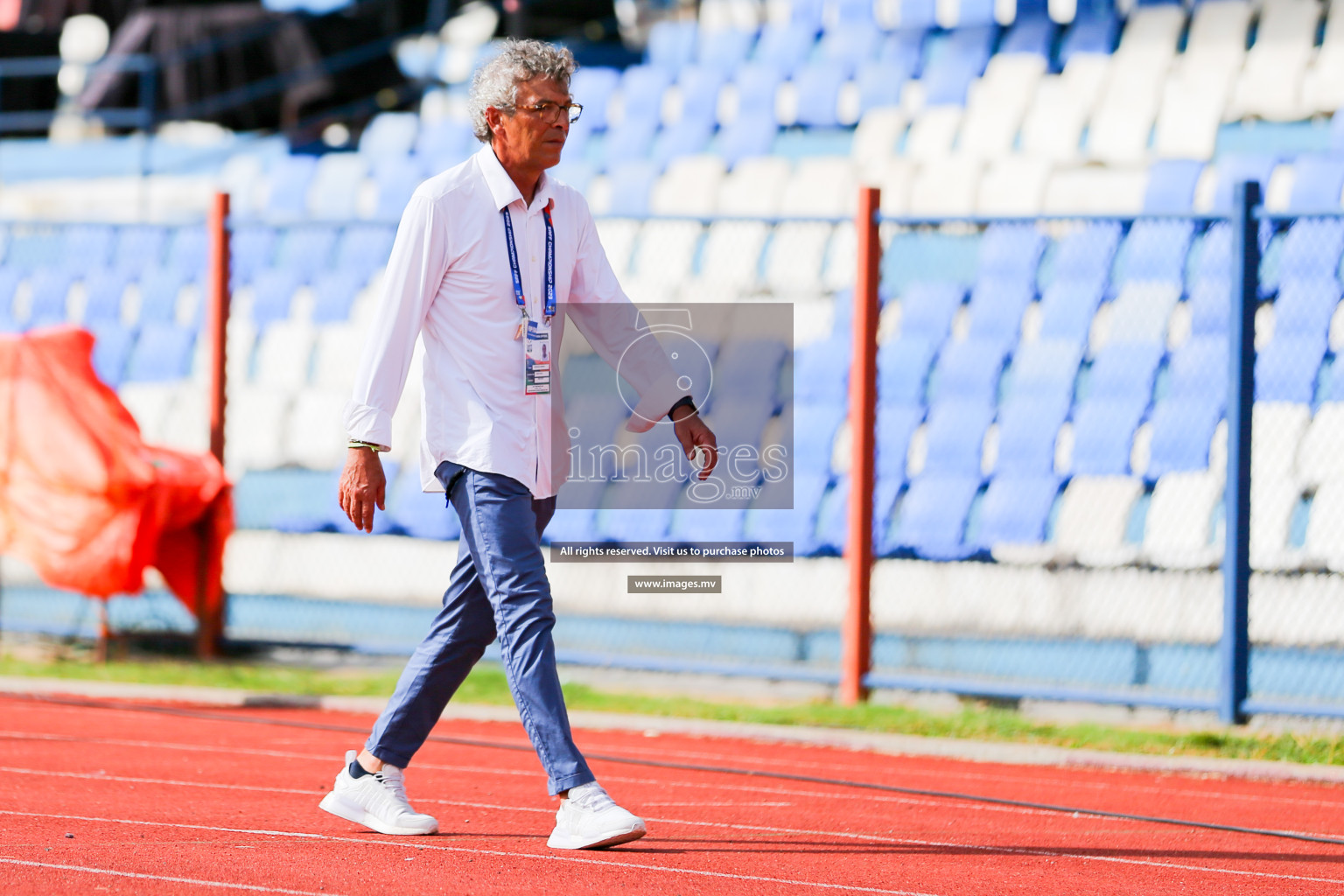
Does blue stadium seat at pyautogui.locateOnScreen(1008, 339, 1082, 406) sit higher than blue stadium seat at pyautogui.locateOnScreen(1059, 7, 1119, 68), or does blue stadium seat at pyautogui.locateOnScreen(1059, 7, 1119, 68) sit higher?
blue stadium seat at pyautogui.locateOnScreen(1059, 7, 1119, 68)

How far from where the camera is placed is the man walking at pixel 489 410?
14.4 ft

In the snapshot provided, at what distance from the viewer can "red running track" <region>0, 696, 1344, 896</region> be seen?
4.14 metres

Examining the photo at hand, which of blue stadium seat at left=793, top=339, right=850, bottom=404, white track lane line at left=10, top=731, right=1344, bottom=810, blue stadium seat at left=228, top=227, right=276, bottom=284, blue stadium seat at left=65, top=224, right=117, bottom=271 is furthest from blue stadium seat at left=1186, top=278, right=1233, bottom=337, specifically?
blue stadium seat at left=65, top=224, right=117, bottom=271

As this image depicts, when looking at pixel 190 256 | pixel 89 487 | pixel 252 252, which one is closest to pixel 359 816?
pixel 89 487

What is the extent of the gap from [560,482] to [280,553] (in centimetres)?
492

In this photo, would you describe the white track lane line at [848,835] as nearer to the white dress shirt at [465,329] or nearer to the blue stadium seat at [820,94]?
the white dress shirt at [465,329]

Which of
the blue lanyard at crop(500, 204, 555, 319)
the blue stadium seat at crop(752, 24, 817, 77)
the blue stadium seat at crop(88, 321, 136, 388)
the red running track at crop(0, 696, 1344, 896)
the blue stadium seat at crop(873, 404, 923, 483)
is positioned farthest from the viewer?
the blue stadium seat at crop(752, 24, 817, 77)

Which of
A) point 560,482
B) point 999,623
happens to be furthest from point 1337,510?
point 560,482

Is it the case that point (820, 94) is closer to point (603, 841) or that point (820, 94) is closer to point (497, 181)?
point (497, 181)

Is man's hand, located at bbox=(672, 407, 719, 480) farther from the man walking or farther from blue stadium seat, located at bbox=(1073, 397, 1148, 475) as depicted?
blue stadium seat, located at bbox=(1073, 397, 1148, 475)

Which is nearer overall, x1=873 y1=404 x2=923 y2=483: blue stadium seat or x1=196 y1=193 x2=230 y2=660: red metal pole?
x1=873 y1=404 x2=923 y2=483: blue stadium seat

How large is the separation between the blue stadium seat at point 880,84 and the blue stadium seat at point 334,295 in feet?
14.8

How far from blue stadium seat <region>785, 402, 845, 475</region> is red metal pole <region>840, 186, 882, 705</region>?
1.11 m

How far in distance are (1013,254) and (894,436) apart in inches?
52.4
